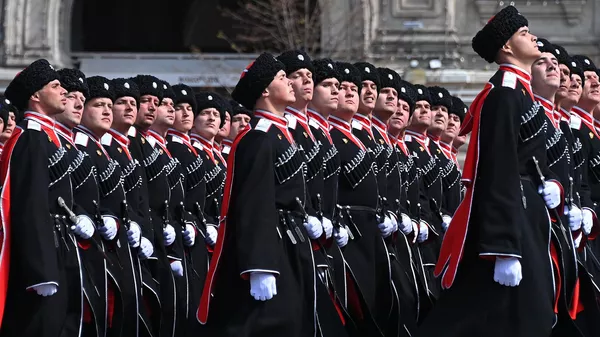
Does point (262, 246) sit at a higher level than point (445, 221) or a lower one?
higher

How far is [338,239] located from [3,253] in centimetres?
215

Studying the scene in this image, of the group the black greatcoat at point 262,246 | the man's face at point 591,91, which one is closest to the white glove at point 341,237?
the black greatcoat at point 262,246

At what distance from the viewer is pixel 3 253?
9.50m

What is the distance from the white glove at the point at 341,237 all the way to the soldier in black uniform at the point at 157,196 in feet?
5.73

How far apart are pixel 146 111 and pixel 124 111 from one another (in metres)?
0.65

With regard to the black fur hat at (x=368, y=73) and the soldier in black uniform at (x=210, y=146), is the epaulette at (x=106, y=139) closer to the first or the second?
the soldier in black uniform at (x=210, y=146)

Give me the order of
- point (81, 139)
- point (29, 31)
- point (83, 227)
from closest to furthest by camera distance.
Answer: point (83, 227) → point (81, 139) → point (29, 31)

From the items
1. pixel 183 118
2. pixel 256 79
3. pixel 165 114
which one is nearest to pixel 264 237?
pixel 256 79

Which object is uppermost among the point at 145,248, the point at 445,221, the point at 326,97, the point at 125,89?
the point at 326,97

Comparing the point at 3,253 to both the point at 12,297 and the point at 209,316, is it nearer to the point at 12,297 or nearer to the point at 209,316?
the point at 12,297

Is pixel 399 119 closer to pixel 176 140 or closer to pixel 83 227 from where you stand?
pixel 176 140

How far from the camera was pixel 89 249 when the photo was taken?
10.3m

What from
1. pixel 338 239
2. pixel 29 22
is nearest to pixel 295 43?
pixel 29 22

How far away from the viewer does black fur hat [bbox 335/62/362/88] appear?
11195 mm
